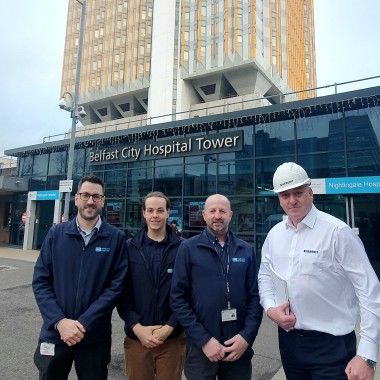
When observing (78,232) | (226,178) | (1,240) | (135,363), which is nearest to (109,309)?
(135,363)

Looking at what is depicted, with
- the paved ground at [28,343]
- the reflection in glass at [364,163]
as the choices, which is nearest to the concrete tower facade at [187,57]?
the reflection in glass at [364,163]

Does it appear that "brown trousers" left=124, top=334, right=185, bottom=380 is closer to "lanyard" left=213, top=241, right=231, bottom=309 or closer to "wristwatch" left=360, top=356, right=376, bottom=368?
"lanyard" left=213, top=241, right=231, bottom=309

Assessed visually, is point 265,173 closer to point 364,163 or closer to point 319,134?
point 319,134

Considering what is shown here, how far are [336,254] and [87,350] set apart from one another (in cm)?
215

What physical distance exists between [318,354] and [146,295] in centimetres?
140

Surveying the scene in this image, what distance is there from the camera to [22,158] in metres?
20.0

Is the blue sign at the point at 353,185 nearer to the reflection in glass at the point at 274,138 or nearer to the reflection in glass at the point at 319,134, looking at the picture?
the reflection in glass at the point at 319,134

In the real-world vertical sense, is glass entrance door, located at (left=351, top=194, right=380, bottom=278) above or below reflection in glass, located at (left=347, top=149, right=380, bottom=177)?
below

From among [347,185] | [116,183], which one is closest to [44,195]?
[116,183]

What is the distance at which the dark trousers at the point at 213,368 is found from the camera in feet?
7.76

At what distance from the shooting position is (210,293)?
2.45 m

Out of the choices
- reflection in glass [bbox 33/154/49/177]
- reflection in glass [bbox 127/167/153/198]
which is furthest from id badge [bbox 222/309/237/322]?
reflection in glass [bbox 33/154/49/177]

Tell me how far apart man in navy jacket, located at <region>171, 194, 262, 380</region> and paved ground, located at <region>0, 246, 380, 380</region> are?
1703mm

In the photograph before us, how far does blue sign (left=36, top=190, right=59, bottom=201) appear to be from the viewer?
1740 cm
